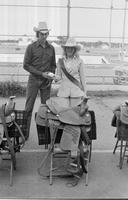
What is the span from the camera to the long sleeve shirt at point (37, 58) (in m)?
5.45

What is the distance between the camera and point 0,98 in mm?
9391

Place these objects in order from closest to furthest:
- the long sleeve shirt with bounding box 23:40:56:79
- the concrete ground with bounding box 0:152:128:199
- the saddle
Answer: the concrete ground with bounding box 0:152:128:199
the saddle
the long sleeve shirt with bounding box 23:40:56:79

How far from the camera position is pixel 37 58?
547 cm

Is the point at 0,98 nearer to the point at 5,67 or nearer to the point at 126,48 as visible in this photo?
the point at 5,67

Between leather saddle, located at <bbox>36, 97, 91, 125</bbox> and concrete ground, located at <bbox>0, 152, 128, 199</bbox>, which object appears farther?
leather saddle, located at <bbox>36, 97, 91, 125</bbox>

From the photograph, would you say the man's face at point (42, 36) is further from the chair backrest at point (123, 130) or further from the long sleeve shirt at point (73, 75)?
the chair backrest at point (123, 130)

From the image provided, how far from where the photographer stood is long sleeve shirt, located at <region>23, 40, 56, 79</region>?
17.9 feet

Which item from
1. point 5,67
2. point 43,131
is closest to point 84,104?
point 43,131

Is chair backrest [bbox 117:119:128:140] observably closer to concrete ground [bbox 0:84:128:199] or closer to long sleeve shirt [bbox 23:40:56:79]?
concrete ground [bbox 0:84:128:199]

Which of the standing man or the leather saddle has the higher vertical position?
the standing man

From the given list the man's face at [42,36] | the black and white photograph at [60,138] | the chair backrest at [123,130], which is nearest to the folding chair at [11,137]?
the black and white photograph at [60,138]

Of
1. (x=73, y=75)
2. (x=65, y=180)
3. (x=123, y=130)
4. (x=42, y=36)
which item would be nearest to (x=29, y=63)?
(x=42, y=36)

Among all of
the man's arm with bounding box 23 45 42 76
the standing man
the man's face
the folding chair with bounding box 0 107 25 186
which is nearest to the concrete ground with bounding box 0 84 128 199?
the folding chair with bounding box 0 107 25 186

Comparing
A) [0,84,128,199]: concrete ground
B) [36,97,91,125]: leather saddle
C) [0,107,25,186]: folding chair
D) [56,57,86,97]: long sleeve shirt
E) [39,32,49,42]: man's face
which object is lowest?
[0,84,128,199]: concrete ground
